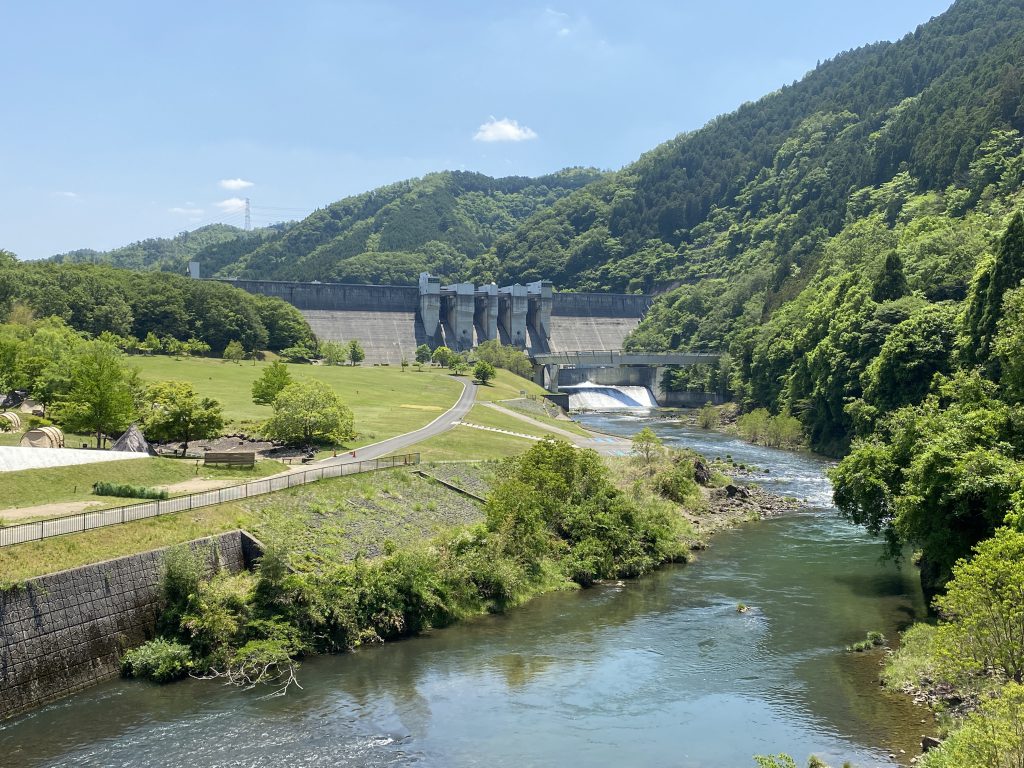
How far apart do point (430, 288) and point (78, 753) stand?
14368 centimetres

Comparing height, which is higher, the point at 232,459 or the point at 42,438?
the point at 42,438

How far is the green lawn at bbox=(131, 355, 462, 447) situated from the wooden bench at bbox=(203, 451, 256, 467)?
11.9m

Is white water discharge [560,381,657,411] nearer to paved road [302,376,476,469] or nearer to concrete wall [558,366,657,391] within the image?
concrete wall [558,366,657,391]

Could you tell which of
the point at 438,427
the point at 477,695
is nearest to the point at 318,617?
the point at 477,695

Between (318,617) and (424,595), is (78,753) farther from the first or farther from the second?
(424,595)

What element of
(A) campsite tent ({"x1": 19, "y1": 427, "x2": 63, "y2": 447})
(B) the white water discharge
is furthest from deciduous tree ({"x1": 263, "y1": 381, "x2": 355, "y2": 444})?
(B) the white water discharge

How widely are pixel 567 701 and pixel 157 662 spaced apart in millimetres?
12652

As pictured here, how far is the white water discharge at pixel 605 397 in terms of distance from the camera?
141 meters

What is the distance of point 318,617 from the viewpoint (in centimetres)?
3228

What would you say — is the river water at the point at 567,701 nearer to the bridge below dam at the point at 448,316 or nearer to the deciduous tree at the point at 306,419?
the deciduous tree at the point at 306,419

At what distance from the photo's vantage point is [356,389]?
9438 centimetres

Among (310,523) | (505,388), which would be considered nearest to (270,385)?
(310,523)

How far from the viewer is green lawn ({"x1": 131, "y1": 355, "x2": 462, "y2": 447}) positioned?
70062 millimetres

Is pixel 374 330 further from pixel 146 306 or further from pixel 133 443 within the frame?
pixel 133 443
